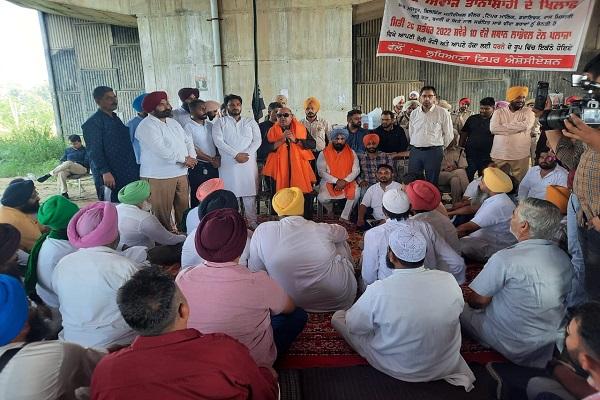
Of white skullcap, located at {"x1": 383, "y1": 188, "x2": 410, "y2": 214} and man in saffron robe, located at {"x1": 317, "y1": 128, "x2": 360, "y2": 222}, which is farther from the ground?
white skullcap, located at {"x1": 383, "y1": 188, "x2": 410, "y2": 214}

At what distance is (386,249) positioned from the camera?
282cm

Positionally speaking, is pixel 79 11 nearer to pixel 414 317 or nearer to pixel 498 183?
pixel 498 183

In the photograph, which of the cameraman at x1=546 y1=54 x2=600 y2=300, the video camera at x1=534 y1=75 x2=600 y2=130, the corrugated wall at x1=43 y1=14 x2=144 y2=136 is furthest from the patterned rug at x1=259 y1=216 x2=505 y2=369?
the corrugated wall at x1=43 y1=14 x2=144 y2=136

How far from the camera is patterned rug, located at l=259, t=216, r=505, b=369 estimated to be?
2.53 meters

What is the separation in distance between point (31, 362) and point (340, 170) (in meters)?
4.44

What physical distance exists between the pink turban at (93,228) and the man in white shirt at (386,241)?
1.64 meters

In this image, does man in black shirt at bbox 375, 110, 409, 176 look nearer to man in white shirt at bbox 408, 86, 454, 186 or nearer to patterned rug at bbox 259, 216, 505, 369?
man in white shirt at bbox 408, 86, 454, 186

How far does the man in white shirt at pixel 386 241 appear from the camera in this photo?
2.84 m

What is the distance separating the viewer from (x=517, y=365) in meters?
2.37

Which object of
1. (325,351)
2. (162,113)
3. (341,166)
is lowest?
(325,351)

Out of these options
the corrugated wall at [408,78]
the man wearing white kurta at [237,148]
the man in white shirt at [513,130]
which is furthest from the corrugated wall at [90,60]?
the man in white shirt at [513,130]

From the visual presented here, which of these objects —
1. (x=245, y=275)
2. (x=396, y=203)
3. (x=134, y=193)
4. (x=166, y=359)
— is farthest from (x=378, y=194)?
(x=166, y=359)

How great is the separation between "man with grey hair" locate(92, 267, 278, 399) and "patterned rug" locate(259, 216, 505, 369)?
118 centimetres

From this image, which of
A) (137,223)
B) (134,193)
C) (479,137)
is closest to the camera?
(137,223)
